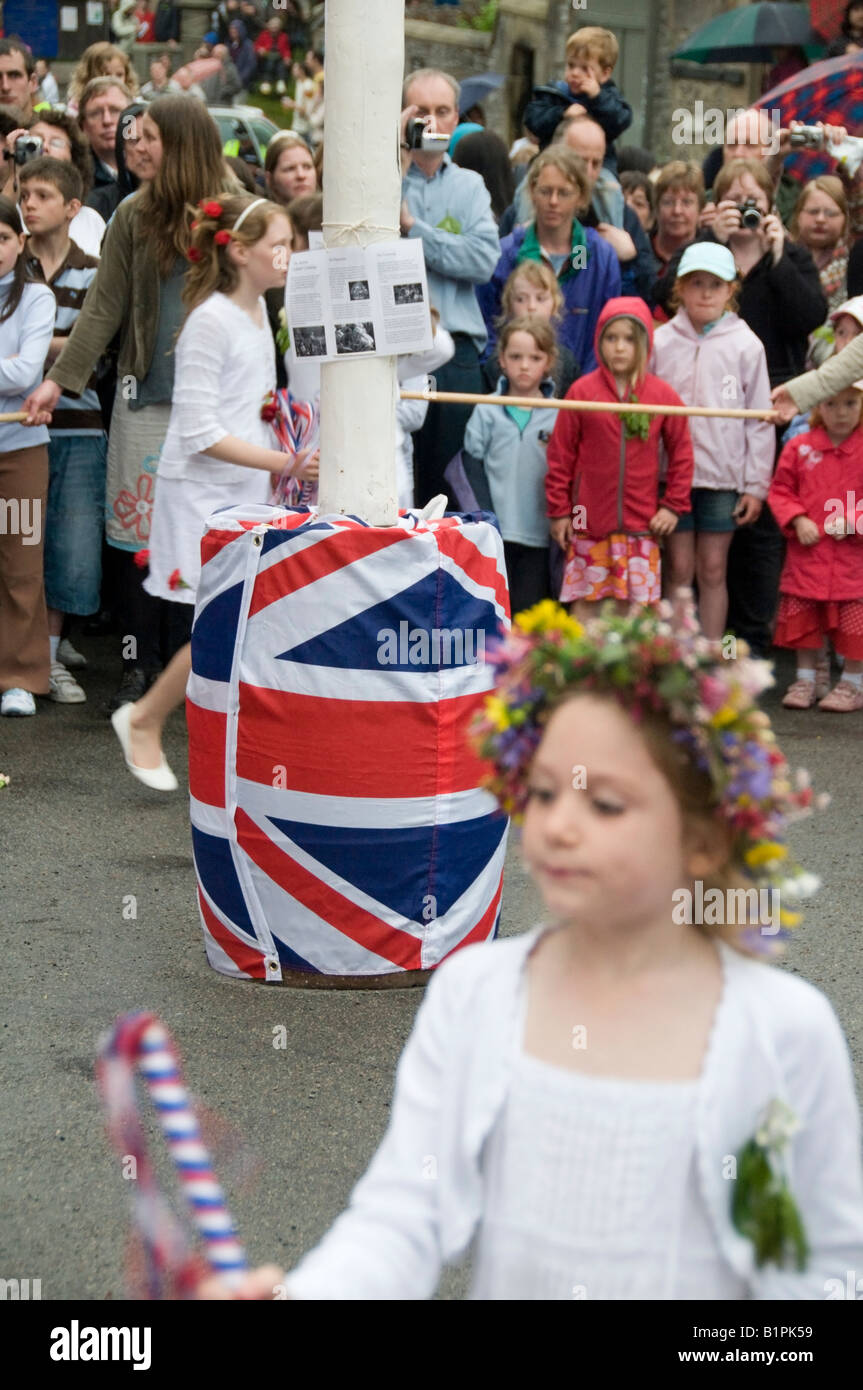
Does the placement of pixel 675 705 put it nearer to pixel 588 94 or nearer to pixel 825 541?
pixel 825 541

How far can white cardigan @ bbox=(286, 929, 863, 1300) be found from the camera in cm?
185

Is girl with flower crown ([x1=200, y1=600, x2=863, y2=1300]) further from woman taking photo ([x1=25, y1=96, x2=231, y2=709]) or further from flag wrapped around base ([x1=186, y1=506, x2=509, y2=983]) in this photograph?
woman taking photo ([x1=25, y1=96, x2=231, y2=709])

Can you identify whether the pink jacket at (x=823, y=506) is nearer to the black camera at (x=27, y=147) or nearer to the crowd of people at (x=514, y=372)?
the crowd of people at (x=514, y=372)

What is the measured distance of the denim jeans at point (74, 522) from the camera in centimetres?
748

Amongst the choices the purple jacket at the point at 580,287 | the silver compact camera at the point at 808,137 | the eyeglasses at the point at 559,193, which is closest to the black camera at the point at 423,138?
the eyeglasses at the point at 559,193

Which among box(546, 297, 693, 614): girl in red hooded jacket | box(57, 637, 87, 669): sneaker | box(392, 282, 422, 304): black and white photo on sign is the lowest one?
box(57, 637, 87, 669): sneaker

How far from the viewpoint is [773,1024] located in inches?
74.0

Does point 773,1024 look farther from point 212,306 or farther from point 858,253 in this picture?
point 858,253

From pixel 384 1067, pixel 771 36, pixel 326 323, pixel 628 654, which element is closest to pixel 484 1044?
pixel 628 654

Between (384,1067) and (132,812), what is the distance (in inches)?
87.0

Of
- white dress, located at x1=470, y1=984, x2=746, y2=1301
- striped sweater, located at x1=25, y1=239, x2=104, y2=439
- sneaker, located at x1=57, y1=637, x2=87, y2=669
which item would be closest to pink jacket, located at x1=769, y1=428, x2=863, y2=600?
sneaker, located at x1=57, y1=637, x2=87, y2=669

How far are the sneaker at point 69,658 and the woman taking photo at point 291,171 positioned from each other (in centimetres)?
214

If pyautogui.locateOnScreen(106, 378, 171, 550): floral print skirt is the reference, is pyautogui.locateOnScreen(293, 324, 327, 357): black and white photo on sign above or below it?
above

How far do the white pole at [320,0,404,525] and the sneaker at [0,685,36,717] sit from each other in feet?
9.86
